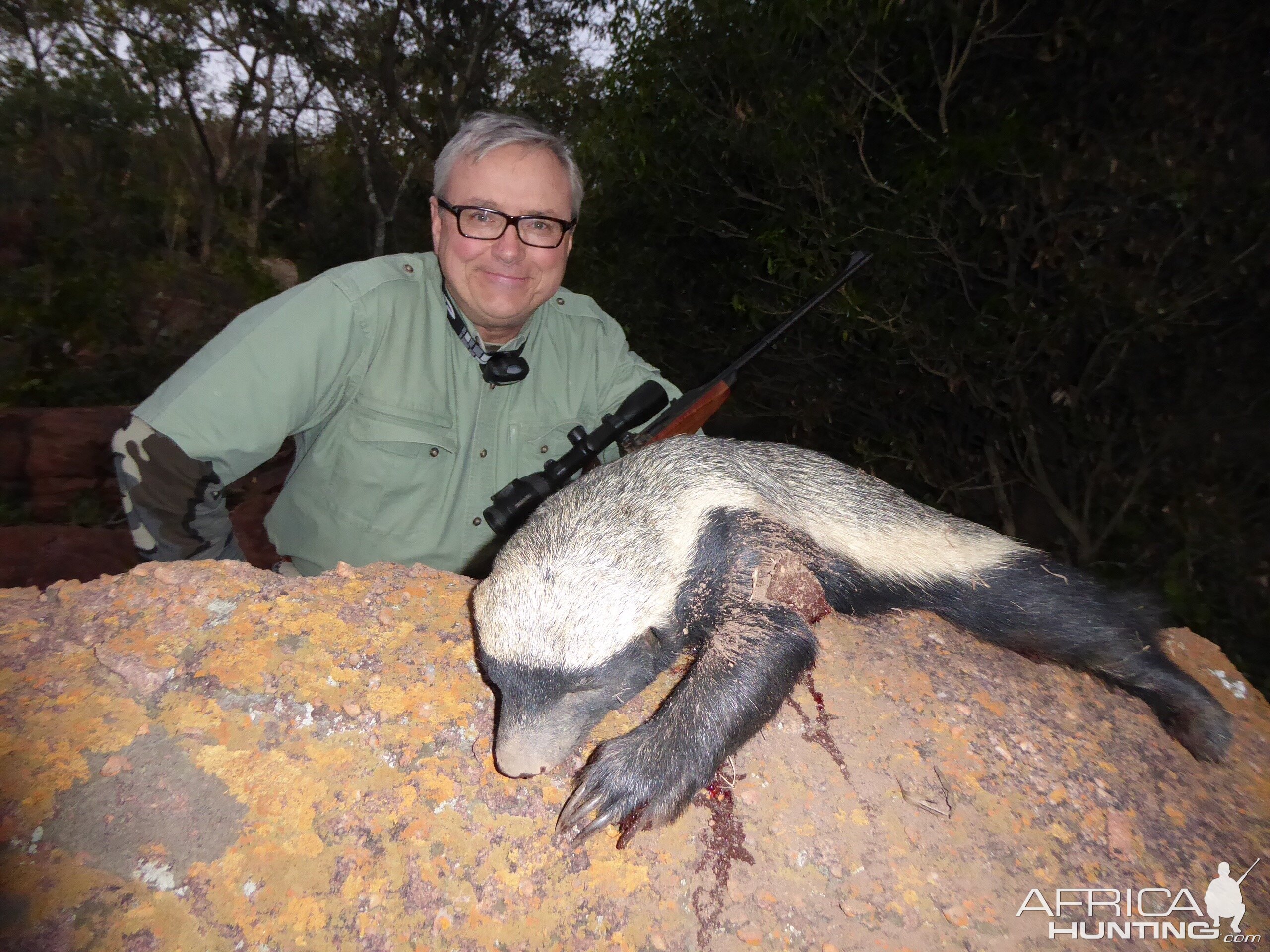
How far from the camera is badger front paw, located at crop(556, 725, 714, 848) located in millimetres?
1438

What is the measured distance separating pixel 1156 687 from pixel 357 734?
235cm

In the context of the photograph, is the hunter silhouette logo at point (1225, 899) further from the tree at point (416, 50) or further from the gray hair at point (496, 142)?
the tree at point (416, 50)

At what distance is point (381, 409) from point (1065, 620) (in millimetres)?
2457

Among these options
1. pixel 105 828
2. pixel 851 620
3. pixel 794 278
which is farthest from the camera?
pixel 794 278

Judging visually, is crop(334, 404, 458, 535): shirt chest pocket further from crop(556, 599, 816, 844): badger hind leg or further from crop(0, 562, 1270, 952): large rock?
crop(556, 599, 816, 844): badger hind leg

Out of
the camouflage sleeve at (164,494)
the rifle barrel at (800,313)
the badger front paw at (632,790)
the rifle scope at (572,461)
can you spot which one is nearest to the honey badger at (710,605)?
the badger front paw at (632,790)

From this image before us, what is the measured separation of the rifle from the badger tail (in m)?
1.01

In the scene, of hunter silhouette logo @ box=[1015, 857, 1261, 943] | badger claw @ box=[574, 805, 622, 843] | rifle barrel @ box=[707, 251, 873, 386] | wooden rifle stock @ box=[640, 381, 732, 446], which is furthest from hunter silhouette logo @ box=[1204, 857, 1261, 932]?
rifle barrel @ box=[707, 251, 873, 386]

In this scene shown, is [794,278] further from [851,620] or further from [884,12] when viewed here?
[851,620]

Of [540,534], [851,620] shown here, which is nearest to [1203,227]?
[851,620]

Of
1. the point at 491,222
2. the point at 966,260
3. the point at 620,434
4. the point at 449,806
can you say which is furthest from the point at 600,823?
the point at 966,260

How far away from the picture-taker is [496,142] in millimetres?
2521

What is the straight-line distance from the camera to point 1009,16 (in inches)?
141

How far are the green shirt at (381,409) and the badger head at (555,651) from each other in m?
1.03
